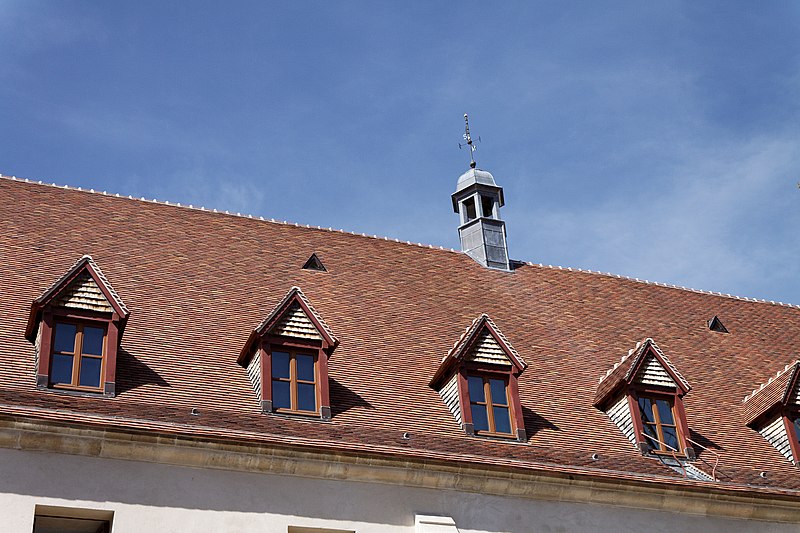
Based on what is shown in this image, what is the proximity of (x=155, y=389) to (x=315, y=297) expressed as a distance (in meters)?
6.58

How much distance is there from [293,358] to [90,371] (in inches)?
153

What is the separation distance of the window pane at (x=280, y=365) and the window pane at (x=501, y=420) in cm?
437

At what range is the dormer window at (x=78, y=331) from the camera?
20766 millimetres

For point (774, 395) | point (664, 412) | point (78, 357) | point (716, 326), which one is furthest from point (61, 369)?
point (716, 326)

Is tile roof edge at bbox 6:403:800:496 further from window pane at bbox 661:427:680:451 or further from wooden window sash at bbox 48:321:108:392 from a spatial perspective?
window pane at bbox 661:427:680:451

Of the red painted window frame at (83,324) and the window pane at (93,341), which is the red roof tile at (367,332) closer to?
the red painted window frame at (83,324)

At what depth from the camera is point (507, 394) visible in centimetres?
2409

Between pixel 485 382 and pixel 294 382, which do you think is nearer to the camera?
pixel 294 382

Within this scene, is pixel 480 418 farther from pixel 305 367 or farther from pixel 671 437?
pixel 671 437

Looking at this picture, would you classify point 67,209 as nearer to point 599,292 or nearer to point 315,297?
point 315,297

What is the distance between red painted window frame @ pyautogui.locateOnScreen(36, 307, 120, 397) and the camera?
67.4 feet

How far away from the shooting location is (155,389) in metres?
21.5

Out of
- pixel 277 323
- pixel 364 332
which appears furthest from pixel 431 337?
pixel 277 323

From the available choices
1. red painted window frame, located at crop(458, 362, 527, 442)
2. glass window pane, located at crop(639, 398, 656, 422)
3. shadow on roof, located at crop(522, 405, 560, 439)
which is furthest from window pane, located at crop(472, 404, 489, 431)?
glass window pane, located at crop(639, 398, 656, 422)
